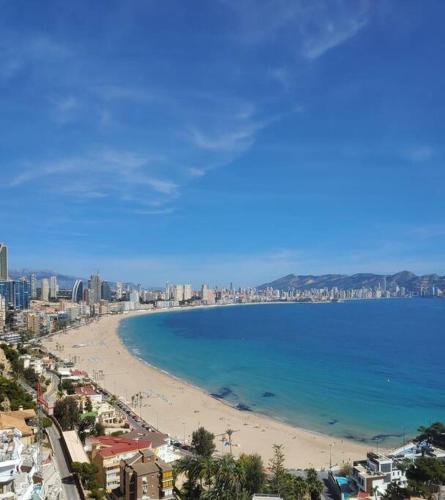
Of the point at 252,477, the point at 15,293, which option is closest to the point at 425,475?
the point at 252,477

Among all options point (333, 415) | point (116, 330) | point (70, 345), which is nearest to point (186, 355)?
point (70, 345)

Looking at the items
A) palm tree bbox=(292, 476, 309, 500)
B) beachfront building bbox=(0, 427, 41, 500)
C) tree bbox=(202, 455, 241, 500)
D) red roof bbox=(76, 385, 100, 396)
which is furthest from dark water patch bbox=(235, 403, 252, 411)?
beachfront building bbox=(0, 427, 41, 500)

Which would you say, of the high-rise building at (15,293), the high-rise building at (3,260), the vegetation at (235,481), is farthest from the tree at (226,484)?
the high-rise building at (3,260)

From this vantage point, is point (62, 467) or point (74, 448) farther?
point (74, 448)

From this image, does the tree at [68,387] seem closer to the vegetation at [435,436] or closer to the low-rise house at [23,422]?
the low-rise house at [23,422]

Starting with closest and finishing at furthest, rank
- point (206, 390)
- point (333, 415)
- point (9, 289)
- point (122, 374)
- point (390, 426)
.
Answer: point (390, 426) < point (333, 415) < point (206, 390) < point (122, 374) < point (9, 289)

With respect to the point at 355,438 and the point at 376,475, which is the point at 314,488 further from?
the point at 355,438

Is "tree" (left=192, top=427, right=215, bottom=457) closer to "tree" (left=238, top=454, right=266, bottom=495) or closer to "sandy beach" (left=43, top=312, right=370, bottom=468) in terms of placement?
"sandy beach" (left=43, top=312, right=370, bottom=468)

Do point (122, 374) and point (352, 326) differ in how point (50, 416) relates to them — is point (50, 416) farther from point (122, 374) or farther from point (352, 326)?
point (352, 326)
